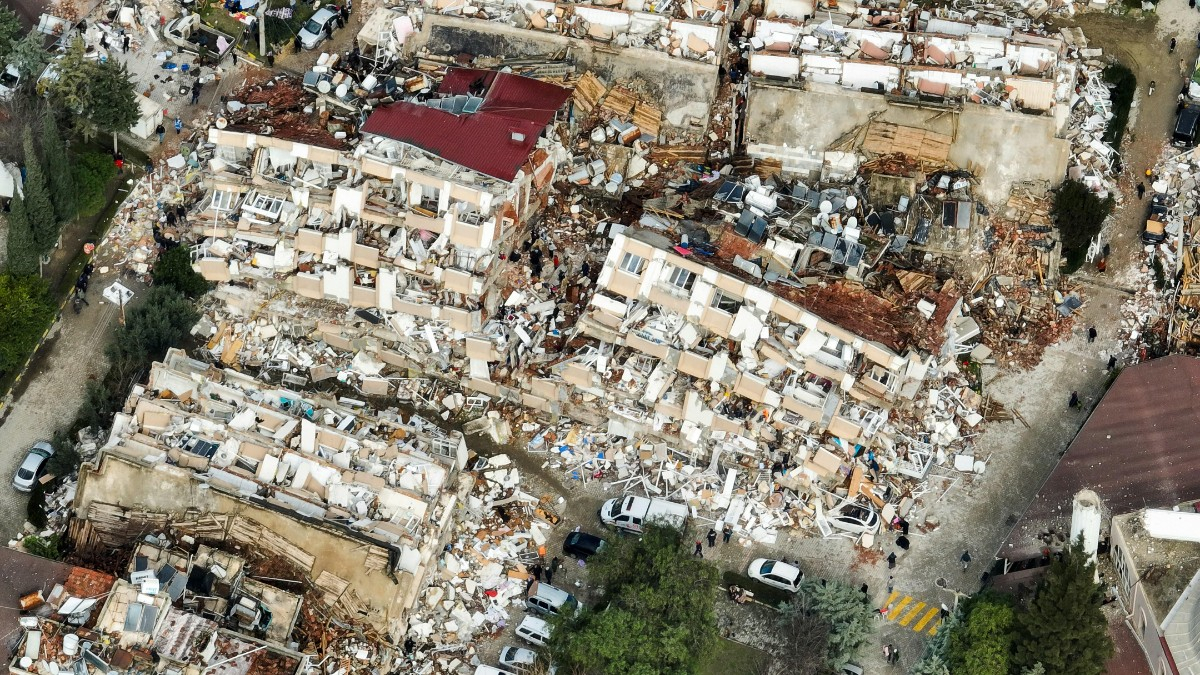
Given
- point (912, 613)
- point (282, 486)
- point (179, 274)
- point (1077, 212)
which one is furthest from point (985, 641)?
point (179, 274)

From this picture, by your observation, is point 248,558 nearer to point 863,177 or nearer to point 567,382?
point 567,382

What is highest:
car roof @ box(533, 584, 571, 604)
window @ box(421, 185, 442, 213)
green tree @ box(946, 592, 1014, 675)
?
window @ box(421, 185, 442, 213)

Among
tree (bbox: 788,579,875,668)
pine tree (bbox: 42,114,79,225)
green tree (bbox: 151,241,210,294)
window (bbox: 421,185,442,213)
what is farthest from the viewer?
green tree (bbox: 151,241,210,294)

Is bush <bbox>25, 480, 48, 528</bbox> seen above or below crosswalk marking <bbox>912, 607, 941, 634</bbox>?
below

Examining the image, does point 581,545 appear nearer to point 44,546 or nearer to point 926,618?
point 926,618

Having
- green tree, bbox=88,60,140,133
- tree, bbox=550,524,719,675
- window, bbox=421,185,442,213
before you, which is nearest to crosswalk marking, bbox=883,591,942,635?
tree, bbox=550,524,719,675

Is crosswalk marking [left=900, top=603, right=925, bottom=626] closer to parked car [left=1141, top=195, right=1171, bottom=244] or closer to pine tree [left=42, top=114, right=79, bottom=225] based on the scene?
parked car [left=1141, top=195, right=1171, bottom=244]

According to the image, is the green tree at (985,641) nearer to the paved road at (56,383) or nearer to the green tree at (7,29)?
the paved road at (56,383)
